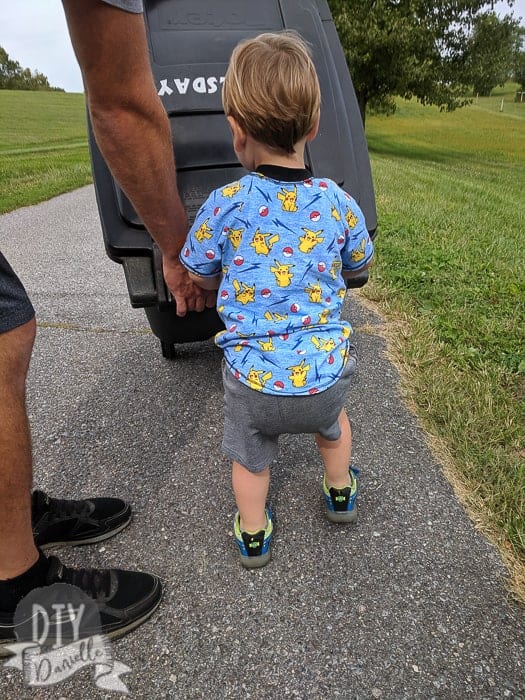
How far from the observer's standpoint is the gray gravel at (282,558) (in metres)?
1.33

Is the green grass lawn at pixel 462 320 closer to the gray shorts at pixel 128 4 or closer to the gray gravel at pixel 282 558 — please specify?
the gray gravel at pixel 282 558

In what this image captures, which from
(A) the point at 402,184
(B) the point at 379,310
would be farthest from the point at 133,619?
(A) the point at 402,184

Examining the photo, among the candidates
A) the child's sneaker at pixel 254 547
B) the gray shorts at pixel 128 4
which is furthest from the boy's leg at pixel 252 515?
the gray shorts at pixel 128 4

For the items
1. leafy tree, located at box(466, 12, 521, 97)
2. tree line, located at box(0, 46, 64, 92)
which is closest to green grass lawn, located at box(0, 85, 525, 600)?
leafy tree, located at box(466, 12, 521, 97)

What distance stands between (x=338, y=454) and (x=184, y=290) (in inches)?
29.0

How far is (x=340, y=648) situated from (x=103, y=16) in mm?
1649

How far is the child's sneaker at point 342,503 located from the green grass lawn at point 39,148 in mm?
7041

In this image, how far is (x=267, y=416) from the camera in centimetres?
144

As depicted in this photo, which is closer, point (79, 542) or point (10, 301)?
point (10, 301)

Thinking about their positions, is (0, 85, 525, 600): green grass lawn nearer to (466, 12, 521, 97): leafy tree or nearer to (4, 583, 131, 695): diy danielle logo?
(4, 583, 131, 695): diy danielle logo

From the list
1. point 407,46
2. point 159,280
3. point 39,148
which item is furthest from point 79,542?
point 407,46

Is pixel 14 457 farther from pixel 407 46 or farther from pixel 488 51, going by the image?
pixel 488 51

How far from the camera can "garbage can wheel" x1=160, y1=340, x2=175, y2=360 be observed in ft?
9.13

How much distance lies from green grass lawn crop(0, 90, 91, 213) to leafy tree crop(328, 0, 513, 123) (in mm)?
9872
